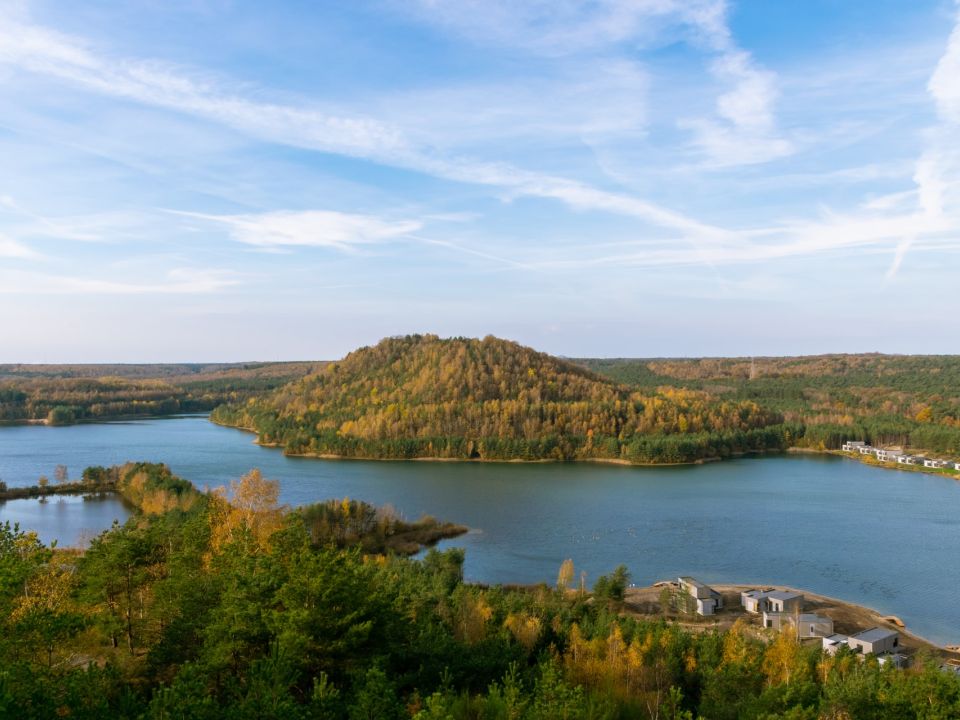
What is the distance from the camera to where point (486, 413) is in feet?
163

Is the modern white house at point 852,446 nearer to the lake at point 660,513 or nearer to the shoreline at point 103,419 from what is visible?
the lake at point 660,513

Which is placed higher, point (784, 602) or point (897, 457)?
point (897, 457)

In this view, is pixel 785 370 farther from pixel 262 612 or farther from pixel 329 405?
pixel 262 612

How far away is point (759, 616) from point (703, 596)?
1233 mm

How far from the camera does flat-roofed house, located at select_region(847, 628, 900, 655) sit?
13.1 m

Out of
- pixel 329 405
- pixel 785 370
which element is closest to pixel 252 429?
pixel 329 405

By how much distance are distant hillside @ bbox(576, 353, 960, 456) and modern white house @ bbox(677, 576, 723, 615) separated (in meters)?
36.6

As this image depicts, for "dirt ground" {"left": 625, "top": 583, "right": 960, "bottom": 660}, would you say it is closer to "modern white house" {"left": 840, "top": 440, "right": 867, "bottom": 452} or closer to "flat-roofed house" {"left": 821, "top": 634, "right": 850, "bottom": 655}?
"flat-roofed house" {"left": 821, "top": 634, "right": 850, "bottom": 655}

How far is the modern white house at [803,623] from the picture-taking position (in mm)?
14211

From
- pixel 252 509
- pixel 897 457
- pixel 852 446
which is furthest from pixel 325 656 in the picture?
pixel 852 446

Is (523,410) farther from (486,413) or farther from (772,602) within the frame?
(772,602)

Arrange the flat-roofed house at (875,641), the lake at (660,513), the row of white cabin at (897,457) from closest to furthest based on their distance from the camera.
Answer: the flat-roofed house at (875,641) → the lake at (660,513) → the row of white cabin at (897,457)

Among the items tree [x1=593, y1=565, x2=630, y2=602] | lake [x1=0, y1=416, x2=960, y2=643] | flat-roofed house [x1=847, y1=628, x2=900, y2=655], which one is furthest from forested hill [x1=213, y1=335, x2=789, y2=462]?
flat-roofed house [x1=847, y1=628, x2=900, y2=655]

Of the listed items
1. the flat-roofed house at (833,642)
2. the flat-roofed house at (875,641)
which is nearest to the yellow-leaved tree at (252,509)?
the flat-roofed house at (833,642)
